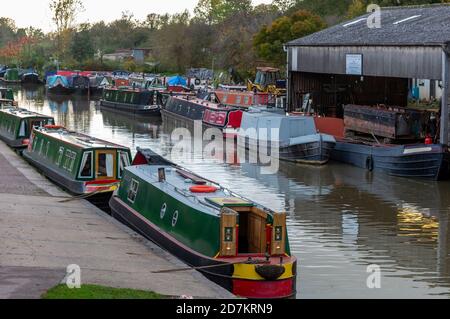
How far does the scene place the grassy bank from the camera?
1160 cm

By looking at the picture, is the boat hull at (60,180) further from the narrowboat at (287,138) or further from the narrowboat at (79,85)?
the narrowboat at (79,85)

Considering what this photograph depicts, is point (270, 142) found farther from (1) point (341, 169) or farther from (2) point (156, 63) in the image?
(2) point (156, 63)

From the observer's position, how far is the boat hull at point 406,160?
28.9 meters

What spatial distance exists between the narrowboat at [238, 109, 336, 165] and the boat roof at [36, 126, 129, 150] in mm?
9626

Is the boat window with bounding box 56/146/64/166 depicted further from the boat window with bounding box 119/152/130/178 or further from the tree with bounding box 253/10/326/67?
the tree with bounding box 253/10/326/67

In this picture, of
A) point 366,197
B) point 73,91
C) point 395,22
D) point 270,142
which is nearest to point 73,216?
point 366,197

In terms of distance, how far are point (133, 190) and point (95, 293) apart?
753 cm

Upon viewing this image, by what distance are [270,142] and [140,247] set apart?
19509mm

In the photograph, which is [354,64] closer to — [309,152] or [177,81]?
[309,152]

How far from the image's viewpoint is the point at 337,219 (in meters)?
23.2

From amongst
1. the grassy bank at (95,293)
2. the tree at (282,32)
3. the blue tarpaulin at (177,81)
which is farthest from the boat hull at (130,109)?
the grassy bank at (95,293)

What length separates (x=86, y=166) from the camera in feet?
73.9

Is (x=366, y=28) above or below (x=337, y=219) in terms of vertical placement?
above

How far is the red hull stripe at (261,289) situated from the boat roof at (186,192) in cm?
130
